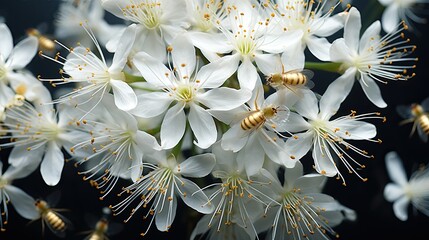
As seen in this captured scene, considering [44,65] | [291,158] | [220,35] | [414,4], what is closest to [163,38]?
[220,35]

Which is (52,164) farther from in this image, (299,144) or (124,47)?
(299,144)

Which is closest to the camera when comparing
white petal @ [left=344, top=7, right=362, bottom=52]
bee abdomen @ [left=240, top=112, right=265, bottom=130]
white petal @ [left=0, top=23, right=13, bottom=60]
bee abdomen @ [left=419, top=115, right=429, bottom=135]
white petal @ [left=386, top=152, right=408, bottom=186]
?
bee abdomen @ [left=240, top=112, right=265, bottom=130]

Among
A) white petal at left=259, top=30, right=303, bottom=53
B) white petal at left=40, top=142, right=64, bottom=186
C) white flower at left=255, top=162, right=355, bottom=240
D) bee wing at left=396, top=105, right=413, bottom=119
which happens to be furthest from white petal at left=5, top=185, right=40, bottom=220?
bee wing at left=396, top=105, right=413, bottom=119

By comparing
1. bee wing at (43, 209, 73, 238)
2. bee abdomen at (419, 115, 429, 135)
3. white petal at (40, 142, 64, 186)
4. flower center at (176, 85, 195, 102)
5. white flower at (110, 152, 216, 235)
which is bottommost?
bee wing at (43, 209, 73, 238)

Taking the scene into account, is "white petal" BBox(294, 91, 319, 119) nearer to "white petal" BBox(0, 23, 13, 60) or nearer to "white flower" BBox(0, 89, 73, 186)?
"white flower" BBox(0, 89, 73, 186)

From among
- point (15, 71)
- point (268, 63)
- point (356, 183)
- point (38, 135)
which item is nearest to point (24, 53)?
point (15, 71)

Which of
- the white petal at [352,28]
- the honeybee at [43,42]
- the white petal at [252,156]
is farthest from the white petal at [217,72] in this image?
the honeybee at [43,42]

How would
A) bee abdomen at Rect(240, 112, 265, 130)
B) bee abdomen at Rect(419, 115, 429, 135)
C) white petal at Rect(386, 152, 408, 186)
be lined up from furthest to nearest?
1. white petal at Rect(386, 152, 408, 186)
2. bee abdomen at Rect(419, 115, 429, 135)
3. bee abdomen at Rect(240, 112, 265, 130)
